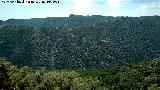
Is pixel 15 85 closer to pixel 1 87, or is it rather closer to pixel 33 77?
pixel 1 87

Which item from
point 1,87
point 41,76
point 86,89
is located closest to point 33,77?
point 41,76

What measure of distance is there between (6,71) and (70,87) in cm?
2834

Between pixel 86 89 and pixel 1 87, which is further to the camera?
pixel 86 89

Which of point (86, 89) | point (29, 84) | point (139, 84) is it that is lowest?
point (139, 84)

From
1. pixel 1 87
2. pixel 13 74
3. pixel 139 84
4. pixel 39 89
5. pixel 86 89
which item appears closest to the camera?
pixel 1 87

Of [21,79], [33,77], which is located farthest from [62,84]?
[21,79]

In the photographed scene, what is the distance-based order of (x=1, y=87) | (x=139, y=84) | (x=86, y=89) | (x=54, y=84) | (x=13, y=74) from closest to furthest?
(x=1, y=87) → (x=13, y=74) → (x=54, y=84) → (x=86, y=89) → (x=139, y=84)

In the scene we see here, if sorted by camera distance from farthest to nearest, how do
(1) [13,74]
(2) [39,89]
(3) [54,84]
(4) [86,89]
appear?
1. (4) [86,89]
2. (3) [54,84]
3. (2) [39,89]
4. (1) [13,74]

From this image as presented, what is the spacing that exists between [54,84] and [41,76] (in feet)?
15.9

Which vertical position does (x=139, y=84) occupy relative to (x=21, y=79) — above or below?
below

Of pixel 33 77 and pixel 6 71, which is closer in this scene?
pixel 6 71

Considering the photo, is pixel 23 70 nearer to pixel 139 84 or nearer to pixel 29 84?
pixel 29 84

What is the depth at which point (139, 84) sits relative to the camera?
19725 centimetres

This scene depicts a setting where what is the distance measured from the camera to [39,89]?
305ft
